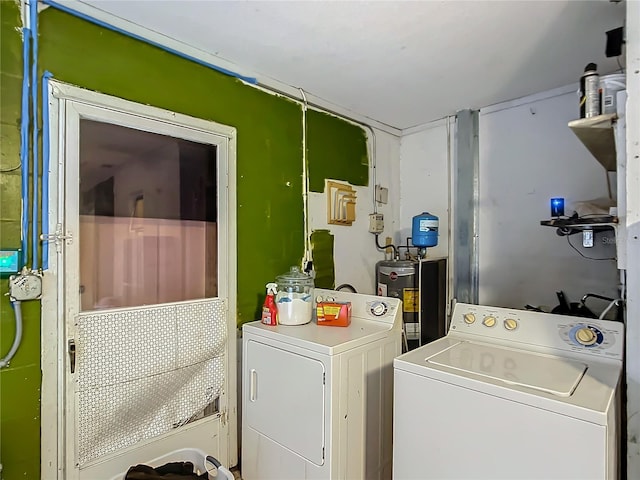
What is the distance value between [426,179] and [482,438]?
83.1 inches

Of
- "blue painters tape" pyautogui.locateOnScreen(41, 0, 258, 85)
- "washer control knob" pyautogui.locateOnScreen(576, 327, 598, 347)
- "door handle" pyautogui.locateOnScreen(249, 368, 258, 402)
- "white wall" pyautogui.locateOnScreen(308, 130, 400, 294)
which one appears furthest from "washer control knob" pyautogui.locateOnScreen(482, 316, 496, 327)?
"blue painters tape" pyautogui.locateOnScreen(41, 0, 258, 85)

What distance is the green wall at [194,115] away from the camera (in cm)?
137

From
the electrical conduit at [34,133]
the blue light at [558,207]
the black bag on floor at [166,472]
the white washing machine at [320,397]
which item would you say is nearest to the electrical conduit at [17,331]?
the electrical conduit at [34,133]

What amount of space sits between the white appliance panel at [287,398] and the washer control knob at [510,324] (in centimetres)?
90

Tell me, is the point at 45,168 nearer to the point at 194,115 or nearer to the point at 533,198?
the point at 194,115

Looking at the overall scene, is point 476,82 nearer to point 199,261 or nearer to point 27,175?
point 199,261

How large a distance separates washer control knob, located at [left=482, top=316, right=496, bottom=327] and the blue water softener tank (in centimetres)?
89

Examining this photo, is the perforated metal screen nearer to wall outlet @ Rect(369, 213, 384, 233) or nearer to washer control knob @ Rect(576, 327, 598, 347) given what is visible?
wall outlet @ Rect(369, 213, 384, 233)

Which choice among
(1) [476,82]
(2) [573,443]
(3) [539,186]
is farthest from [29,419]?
(3) [539,186]

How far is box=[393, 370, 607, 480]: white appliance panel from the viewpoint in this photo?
42.6 inches

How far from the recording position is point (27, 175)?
140cm

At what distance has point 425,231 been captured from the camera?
8.62ft

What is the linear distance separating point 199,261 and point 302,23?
→ 4.10 feet

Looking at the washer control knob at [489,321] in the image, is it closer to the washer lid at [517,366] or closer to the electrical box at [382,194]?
the washer lid at [517,366]
